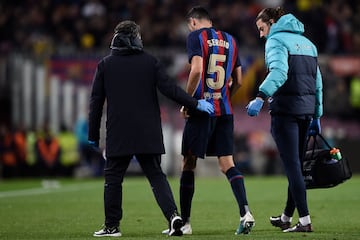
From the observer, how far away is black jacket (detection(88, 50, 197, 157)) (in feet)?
35.9

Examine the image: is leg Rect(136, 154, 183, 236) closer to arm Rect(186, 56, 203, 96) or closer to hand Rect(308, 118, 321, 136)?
arm Rect(186, 56, 203, 96)

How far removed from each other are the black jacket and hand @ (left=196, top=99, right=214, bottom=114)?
0.28ft

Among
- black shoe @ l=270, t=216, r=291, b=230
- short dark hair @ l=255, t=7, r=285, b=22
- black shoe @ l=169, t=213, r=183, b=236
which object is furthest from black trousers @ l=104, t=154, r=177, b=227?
short dark hair @ l=255, t=7, r=285, b=22

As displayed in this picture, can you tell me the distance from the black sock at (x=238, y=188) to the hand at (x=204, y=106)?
75cm

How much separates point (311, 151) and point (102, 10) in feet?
70.1

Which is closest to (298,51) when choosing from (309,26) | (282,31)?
(282,31)

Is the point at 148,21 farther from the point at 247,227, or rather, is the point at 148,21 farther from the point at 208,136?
the point at 247,227

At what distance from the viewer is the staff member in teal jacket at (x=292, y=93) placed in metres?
11.2

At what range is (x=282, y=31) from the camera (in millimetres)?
11391

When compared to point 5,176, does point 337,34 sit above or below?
above

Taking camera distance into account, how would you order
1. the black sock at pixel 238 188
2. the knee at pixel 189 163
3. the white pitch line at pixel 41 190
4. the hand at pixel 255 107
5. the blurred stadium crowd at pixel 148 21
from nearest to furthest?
the hand at pixel 255 107 → the black sock at pixel 238 188 → the knee at pixel 189 163 → the white pitch line at pixel 41 190 → the blurred stadium crowd at pixel 148 21

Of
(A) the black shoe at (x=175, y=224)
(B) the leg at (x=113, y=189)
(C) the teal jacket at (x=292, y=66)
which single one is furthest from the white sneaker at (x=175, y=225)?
(C) the teal jacket at (x=292, y=66)

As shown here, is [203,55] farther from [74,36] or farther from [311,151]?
[74,36]

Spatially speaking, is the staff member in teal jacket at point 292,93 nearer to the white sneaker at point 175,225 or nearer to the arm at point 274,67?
the arm at point 274,67
